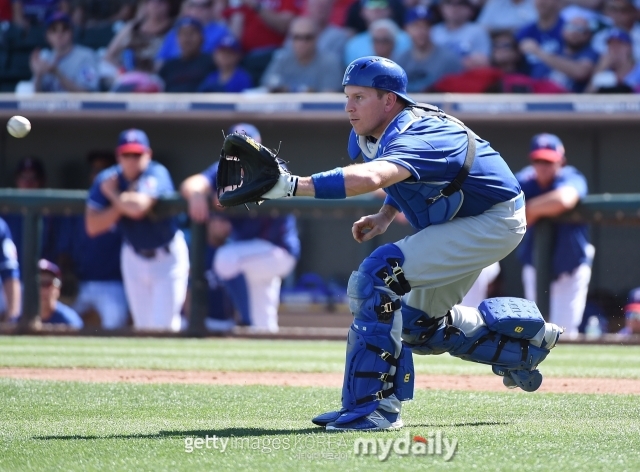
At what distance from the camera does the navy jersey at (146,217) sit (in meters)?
8.59

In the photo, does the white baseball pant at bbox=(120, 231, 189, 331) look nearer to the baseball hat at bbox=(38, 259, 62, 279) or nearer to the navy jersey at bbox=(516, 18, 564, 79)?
the baseball hat at bbox=(38, 259, 62, 279)

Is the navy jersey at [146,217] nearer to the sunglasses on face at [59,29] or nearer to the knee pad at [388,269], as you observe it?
the sunglasses on face at [59,29]

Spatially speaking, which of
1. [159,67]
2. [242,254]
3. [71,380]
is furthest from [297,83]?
[71,380]

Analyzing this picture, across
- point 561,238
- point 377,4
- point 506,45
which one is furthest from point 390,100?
point 377,4

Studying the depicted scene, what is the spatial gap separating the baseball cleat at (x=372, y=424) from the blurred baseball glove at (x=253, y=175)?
34.3 inches

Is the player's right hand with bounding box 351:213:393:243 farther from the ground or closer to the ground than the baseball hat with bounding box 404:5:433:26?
closer to the ground

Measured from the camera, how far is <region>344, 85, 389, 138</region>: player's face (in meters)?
3.87

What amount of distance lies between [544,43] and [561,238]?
2.96m

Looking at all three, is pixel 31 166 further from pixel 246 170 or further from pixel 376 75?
pixel 246 170

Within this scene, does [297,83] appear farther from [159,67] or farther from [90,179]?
[90,179]

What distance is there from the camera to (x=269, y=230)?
8742mm

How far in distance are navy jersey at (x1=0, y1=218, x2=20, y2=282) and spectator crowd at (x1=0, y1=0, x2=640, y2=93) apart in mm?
2787

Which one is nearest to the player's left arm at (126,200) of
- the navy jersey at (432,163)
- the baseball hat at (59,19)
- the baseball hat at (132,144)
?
the baseball hat at (132,144)

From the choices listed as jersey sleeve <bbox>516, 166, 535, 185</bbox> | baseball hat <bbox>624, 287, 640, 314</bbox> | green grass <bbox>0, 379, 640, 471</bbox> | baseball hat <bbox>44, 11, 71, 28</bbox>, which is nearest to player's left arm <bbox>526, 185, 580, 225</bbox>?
jersey sleeve <bbox>516, 166, 535, 185</bbox>
